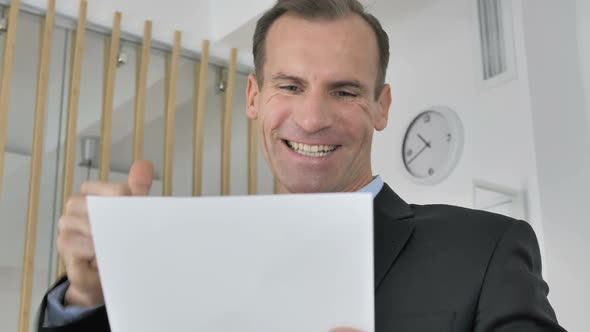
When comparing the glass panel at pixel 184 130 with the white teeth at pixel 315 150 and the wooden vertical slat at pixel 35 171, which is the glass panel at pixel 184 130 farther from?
the white teeth at pixel 315 150

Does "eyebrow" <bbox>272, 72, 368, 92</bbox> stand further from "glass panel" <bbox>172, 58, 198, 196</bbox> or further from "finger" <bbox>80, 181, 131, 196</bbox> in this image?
"glass panel" <bbox>172, 58, 198, 196</bbox>

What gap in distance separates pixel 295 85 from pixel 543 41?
223 centimetres

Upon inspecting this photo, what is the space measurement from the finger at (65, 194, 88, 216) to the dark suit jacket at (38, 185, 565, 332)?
141mm

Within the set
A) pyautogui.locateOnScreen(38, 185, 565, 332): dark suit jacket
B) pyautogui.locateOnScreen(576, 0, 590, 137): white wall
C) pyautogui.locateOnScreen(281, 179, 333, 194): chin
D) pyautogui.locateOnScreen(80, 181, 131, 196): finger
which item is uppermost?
pyautogui.locateOnScreen(576, 0, 590, 137): white wall

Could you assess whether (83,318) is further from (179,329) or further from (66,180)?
(66,180)

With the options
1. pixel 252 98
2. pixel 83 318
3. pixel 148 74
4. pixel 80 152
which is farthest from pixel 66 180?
pixel 83 318

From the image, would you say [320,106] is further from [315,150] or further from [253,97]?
[253,97]

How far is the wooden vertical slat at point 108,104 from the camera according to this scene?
3.22 m

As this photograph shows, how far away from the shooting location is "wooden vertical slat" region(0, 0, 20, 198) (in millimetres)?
2990

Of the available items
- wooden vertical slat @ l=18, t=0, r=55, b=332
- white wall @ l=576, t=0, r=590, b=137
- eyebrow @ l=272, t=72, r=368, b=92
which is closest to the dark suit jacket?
eyebrow @ l=272, t=72, r=368, b=92

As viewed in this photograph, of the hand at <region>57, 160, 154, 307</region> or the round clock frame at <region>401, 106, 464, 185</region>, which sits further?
the round clock frame at <region>401, 106, 464, 185</region>

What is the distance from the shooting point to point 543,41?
10.3 feet

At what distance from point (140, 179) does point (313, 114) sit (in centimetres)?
48

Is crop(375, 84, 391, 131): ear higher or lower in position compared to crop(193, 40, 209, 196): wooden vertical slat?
lower
